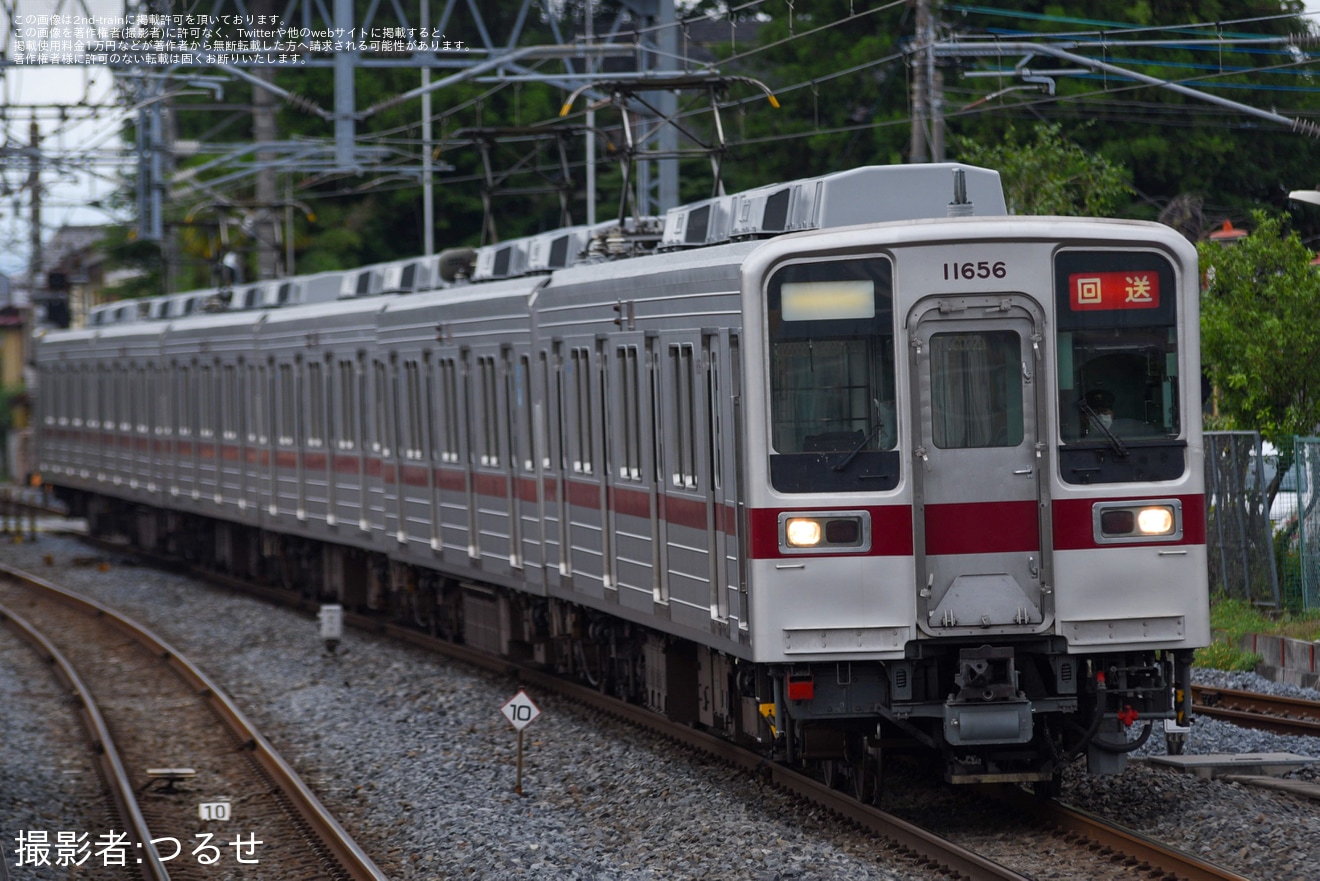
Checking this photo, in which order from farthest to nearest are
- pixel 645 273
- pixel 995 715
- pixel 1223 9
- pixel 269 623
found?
pixel 269 623, pixel 1223 9, pixel 645 273, pixel 995 715

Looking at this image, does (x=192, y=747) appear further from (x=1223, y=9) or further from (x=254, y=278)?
(x=254, y=278)

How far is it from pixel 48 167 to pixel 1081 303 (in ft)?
59.9

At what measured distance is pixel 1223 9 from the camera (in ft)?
64.8

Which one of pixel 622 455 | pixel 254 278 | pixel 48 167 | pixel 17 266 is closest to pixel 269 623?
pixel 48 167

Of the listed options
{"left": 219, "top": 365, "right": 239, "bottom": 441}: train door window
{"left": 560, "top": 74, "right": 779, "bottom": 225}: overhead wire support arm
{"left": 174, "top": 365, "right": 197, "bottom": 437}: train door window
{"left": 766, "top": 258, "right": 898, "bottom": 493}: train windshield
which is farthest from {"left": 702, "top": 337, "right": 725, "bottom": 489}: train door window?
{"left": 174, "top": 365, "right": 197, "bottom": 437}: train door window

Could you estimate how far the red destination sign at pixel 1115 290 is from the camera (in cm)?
974

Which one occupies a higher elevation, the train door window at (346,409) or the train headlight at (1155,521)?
the train door window at (346,409)

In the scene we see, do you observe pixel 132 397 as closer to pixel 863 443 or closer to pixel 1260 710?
pixel 1260 710

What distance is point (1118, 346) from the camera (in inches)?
383

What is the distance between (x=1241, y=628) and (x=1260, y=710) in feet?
9.95

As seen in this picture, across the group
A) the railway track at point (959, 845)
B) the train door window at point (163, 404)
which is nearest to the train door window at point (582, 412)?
the railway track at point (959, 845)

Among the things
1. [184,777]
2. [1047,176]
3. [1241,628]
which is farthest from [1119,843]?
[1047,176]

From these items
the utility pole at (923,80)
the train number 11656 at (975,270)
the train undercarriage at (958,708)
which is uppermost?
the utility pole at (923,80)

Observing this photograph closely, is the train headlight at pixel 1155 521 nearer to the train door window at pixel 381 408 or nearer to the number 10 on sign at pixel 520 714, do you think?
the number 10 on sign at pixel 520 714
